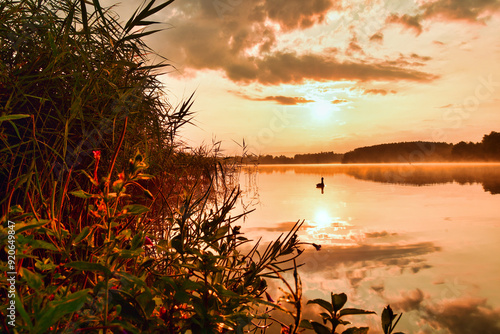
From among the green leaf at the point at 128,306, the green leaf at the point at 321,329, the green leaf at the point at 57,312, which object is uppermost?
the green leaf at the point at 57,312

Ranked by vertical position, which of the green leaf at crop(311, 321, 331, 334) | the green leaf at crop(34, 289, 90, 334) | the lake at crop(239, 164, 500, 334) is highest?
the green leaf at crop(34, 289, 90, 334)

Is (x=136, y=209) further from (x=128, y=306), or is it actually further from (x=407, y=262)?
(x=407, y=262)

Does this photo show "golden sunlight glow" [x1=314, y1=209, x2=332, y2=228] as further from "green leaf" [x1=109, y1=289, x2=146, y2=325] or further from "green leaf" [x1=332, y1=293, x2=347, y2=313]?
"green leaf" [x1=109, y1=289, x2=146, y2=325]

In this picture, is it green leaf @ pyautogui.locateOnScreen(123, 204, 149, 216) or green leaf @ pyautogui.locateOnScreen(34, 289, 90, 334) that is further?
green leaf @ pyautogui.locateOnScreen(123, 204, 149, 216)

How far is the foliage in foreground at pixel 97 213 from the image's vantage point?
1.00 m

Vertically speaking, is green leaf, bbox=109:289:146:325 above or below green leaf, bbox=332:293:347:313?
above

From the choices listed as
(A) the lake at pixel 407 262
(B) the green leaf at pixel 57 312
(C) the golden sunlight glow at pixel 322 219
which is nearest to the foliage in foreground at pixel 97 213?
(B) the green leaf at pixel 57 312

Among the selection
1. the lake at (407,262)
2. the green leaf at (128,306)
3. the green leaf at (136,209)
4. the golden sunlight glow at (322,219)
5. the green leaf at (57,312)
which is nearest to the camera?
the green leaf at (57,312)

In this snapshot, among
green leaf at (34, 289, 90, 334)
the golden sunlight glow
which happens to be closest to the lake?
the golden sunlight glow

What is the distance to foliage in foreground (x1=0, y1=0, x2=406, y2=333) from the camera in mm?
1000

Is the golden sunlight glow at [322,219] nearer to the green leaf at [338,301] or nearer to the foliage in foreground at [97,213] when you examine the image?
the foliage in foreground at [97,213]

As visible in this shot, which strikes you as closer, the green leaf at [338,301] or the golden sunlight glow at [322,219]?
the green leaf at [338,301]

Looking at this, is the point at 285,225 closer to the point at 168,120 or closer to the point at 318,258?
the point at 318,258

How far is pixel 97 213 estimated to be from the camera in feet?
3.97
